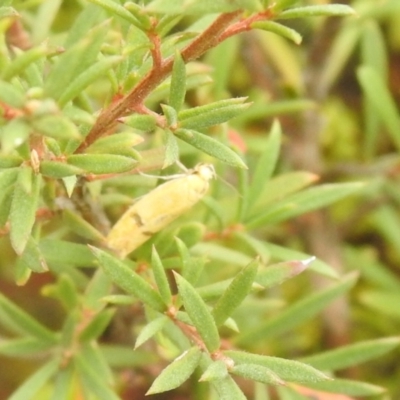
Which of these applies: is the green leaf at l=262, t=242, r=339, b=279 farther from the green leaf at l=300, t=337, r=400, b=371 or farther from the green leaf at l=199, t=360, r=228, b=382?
the green leaf at l=199, t=360, r=228, b=382

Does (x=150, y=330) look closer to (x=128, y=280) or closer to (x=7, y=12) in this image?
(x=128, y=280)

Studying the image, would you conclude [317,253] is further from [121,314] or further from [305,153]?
[121,314]

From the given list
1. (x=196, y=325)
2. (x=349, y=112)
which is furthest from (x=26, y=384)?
(x=349, y=112)

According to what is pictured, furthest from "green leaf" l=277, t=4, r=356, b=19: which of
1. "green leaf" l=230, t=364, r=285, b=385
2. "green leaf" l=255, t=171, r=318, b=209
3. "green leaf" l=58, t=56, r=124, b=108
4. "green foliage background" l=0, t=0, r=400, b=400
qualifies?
"green leaf" l=255, t=171, r=318, b=209

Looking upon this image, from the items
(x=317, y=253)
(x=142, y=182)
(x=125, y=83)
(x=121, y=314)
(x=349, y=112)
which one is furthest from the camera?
(x=349, y=112)

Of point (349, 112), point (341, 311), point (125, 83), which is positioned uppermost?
point (125, 83)

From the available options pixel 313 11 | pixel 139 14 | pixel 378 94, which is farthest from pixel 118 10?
pixel 378 94

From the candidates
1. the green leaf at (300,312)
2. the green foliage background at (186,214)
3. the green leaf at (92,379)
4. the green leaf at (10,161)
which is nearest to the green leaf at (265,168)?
the green foliage background at (186,214)
